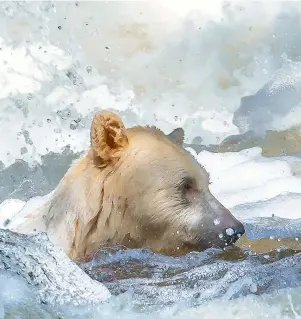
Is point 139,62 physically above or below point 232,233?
above

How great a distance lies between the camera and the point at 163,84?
10180mm

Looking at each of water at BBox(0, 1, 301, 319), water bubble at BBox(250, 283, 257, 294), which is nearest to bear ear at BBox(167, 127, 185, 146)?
water bubble at BBox(250, 283, 257, 294)

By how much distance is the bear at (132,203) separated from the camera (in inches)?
178

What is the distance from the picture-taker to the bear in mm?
4527

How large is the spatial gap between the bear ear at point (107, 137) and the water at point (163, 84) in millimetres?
2923

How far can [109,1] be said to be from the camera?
34.4 ft

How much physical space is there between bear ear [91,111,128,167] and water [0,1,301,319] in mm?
2923

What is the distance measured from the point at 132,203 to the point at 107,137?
0.41 m

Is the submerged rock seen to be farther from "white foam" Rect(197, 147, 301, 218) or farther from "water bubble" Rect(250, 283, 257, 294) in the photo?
"white foam" Rect(197, 147, 301, 218)

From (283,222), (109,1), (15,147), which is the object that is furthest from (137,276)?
(109,1)

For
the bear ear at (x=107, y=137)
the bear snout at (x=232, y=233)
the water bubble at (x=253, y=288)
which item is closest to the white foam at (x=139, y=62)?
the bear ear at (x=107, y=137)

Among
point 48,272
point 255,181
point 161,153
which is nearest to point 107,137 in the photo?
point 161,153

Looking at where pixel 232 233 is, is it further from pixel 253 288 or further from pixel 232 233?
pixel 253 288

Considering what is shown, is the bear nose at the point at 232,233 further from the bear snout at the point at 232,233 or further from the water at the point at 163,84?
the water at the point at 163,84
